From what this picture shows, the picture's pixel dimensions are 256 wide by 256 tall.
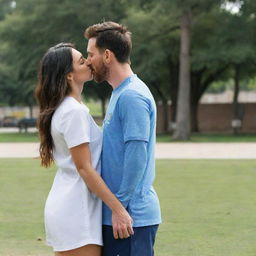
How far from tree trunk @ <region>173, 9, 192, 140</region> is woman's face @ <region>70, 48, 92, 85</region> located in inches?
1176

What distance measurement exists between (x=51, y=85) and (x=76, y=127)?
31 cm

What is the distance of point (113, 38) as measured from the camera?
388cm

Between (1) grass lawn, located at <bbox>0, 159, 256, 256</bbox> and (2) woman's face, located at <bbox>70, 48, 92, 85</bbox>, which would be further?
(1) grass lawn, located at <bbox>0, 159, 256, 256</bbox>

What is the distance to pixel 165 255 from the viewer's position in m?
7.47

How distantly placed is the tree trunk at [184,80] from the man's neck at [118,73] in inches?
1177

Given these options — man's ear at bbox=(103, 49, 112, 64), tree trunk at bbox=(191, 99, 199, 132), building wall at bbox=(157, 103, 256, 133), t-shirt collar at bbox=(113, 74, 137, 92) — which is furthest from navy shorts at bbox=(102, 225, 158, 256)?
building wall at bbox=(157, 103, 256, 133)

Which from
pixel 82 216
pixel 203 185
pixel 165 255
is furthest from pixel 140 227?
pixel 203 185

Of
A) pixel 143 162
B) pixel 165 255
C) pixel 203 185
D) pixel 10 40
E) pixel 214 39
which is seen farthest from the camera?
pixel 10 40

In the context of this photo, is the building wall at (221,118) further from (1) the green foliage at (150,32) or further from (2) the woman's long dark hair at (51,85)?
(2) the woman's long dark hair at (51,85)

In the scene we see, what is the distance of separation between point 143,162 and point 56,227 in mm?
595

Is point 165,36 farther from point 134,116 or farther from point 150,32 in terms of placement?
point 134,116

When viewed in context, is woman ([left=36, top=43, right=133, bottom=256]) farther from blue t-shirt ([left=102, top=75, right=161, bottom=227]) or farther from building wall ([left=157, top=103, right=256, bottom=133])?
building wall ([left=157, top=103, right=256, bottom=133])

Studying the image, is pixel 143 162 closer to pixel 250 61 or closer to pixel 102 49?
pixel 102 49

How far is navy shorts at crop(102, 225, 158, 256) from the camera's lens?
386cm
